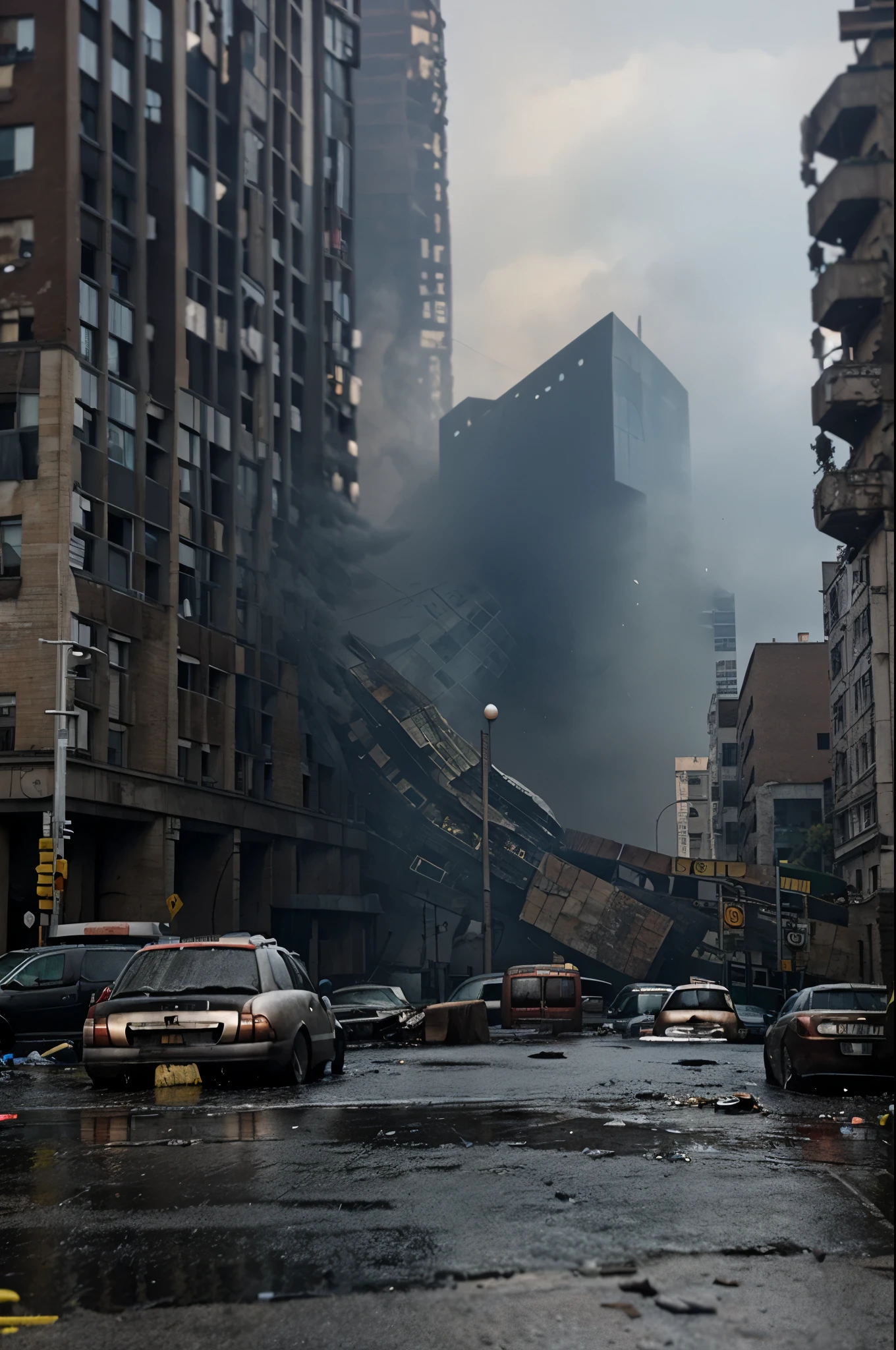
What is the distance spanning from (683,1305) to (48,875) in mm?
32450

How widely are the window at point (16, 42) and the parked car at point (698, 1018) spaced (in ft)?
116

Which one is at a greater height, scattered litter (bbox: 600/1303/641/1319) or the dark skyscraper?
the dark skyscraper

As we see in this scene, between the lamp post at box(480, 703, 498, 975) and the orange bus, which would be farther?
the lamp post at box(480, 703, 498, 975)

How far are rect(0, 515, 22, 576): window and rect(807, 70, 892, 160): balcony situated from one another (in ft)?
137

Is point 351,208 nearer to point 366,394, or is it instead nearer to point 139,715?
point 139,715

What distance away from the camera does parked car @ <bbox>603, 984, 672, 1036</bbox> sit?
101 feet

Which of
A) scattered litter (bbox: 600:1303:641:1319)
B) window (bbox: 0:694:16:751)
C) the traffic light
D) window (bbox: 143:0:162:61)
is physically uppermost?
window (bbox: 143:0:162:61)

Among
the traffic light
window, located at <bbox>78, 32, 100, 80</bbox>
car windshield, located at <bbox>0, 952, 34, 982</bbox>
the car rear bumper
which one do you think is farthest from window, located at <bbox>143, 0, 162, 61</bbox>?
the car rear bumper

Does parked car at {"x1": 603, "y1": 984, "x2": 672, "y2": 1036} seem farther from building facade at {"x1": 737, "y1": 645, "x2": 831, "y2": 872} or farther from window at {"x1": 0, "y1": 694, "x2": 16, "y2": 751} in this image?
building facade at {"x1": 737, "y1": 645, "x2": 831, "y2": 872}

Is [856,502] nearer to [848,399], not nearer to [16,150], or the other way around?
[848,399]

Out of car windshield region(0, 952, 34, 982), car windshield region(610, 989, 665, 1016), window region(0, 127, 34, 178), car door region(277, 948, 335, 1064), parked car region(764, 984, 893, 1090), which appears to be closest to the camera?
parked car region(764, 984, 893, 1090)

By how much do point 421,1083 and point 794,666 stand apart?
287 ft

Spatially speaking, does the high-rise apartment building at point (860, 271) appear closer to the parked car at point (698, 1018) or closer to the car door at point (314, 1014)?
the car door at point (314, 1014)

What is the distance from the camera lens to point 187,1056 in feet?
43.0
